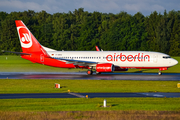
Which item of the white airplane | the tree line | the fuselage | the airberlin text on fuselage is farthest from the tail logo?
the tree line

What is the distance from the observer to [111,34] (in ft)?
401

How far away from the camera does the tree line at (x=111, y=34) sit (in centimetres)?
11444

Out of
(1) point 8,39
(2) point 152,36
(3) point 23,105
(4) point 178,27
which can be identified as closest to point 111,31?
(2) point 152,36

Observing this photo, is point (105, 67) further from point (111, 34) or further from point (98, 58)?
point (111, 34)

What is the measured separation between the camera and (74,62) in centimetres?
4919

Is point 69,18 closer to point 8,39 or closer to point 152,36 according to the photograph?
point 8,39

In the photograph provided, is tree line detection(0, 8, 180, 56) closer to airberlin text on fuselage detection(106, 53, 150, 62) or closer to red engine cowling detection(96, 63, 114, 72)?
airberlin text on fuselage detection(106, 53, 150, 62)

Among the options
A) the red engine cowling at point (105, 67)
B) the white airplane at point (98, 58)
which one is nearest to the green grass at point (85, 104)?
the red engine cowling at point (105, 67)

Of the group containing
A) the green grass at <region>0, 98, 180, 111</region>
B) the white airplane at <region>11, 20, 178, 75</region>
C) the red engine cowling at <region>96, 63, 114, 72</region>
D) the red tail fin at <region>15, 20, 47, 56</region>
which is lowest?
the green grass at <region>0, 98, 180, 111</region>

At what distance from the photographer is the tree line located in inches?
4505

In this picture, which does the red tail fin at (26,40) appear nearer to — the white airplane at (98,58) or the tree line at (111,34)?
the white airplane at (98,58)

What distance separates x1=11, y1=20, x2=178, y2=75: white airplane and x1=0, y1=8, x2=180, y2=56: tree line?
60.3 m

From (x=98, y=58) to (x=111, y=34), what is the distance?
7326cm

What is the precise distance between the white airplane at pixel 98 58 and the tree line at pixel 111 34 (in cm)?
6028
